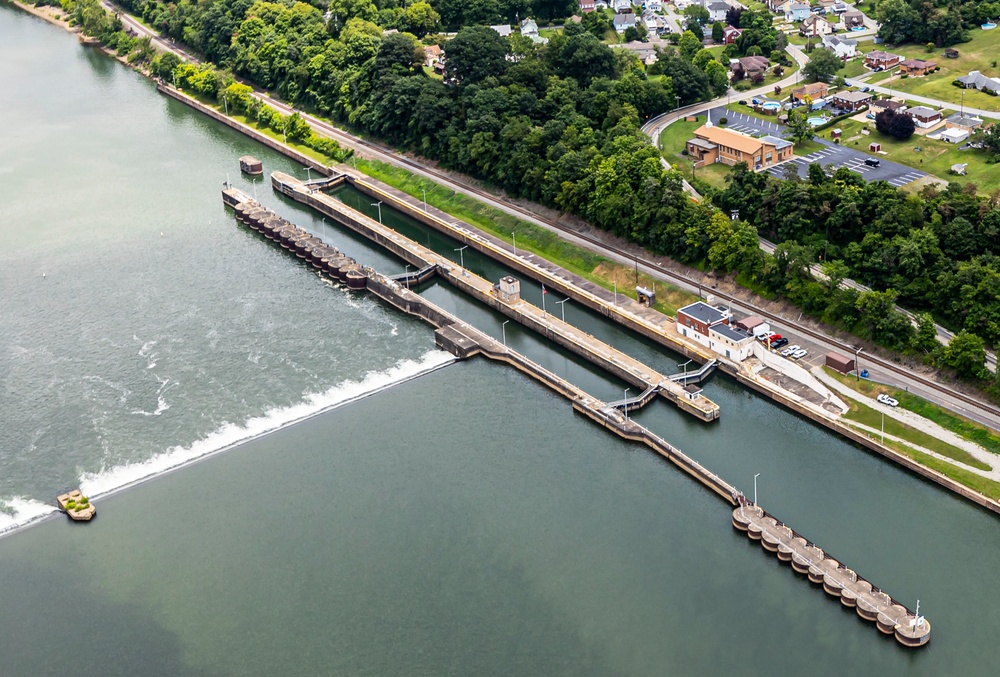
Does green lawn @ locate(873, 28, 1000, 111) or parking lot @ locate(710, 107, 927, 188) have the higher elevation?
green lawn @ locate(873, 28, 1000, 111)

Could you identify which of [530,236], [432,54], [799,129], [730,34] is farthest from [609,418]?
[730,34]

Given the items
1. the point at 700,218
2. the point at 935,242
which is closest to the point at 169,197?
the point at 700,218

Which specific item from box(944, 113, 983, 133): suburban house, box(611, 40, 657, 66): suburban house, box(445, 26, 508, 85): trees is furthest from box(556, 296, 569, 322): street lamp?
box(611, 40, 657, 66): suburban house

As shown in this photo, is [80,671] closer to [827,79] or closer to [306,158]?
[306,158]

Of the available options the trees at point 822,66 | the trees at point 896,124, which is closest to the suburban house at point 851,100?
the trees at point 822,66

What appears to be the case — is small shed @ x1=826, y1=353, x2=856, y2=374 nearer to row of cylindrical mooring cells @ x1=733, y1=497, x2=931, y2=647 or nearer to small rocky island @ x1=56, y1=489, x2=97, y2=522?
row of cylindrical mooring cells @ x1=733, y1=497, x2=931, y2=647

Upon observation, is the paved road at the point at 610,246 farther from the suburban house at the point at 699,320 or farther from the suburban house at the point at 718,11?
the suburban house at the point at 718,11
